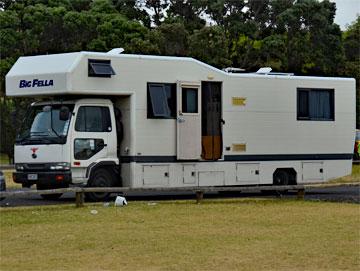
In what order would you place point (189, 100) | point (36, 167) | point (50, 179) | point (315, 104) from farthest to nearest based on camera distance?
point (315, 104)
point (189, 100)
point (36, 167)
point (50, 179)

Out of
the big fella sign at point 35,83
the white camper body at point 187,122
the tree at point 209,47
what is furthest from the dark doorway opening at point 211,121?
the tree at point 209,47

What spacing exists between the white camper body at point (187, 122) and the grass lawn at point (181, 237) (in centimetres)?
182

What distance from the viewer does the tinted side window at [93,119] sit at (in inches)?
737

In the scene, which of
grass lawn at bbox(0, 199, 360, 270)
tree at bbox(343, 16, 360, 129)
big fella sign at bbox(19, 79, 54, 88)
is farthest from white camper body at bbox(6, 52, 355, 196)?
tree at bbox(343, 16, 360, 129)

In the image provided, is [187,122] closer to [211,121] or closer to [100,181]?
[211,121]

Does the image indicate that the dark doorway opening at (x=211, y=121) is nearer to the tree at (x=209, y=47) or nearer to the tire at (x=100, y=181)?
the tire at (x=100, y=181)

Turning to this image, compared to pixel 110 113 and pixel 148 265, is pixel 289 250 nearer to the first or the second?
pixel 148 265

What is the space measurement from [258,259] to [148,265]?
154 cm

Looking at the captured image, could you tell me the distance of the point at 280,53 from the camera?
43031 millimetres

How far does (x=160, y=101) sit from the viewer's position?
64.2 ft

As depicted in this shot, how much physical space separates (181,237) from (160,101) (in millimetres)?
7049

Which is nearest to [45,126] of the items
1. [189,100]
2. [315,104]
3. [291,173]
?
[189,100]

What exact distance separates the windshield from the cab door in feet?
0.97

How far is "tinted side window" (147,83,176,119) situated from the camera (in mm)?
19453
